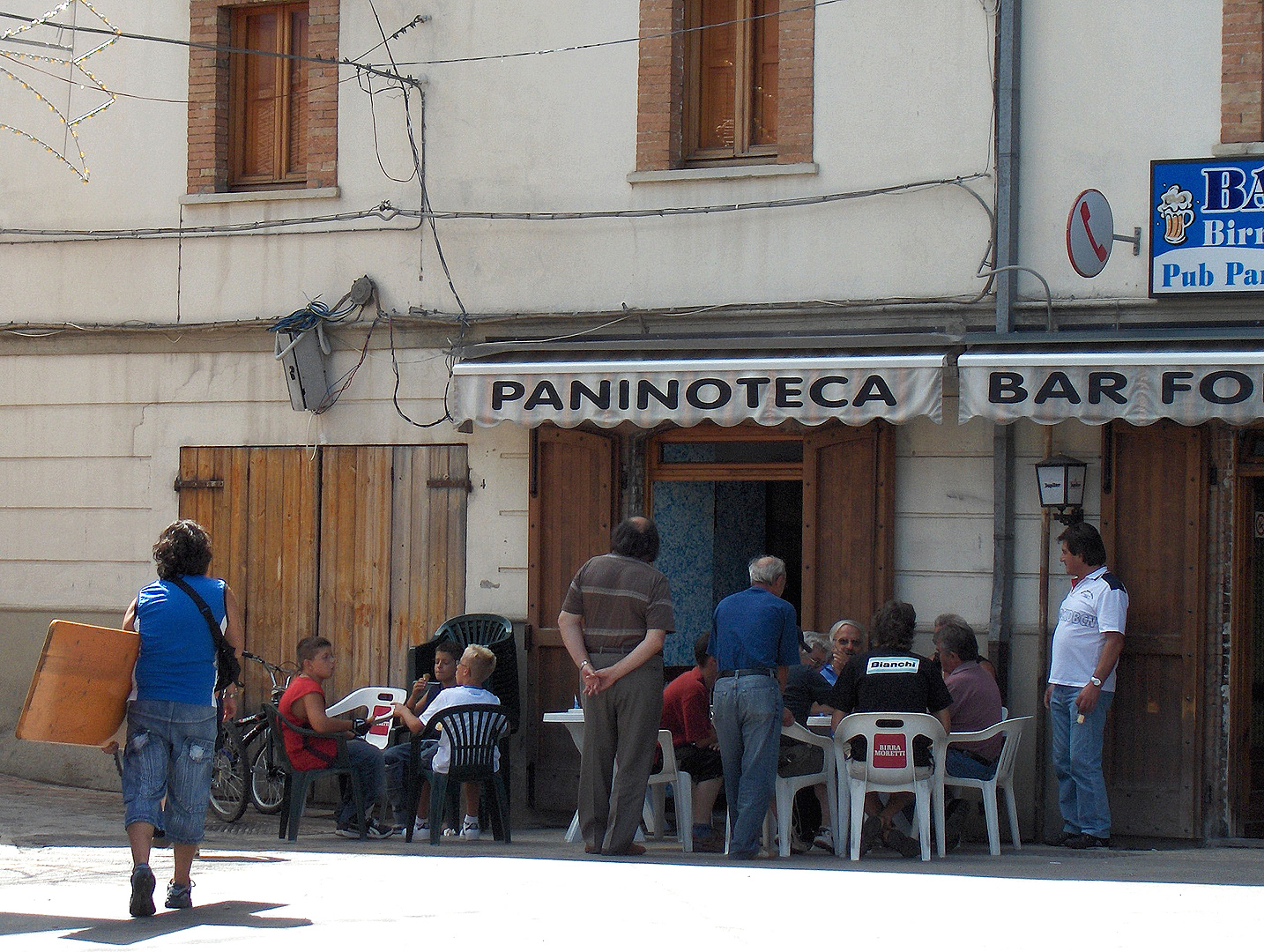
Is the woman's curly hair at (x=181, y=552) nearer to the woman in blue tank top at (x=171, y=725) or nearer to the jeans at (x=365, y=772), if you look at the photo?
the woman in blue tank top at (x=171, y=725)

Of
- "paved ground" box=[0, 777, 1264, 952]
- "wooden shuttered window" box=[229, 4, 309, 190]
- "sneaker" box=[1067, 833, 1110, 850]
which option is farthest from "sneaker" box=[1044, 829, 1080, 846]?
"wooden shuttered window" box=[229, 4, 309, 190]

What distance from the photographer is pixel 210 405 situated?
12203mm

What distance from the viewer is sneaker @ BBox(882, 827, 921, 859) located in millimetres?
8828

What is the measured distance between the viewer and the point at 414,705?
34.1 ft

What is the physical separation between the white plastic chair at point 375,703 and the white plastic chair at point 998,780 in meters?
3.76

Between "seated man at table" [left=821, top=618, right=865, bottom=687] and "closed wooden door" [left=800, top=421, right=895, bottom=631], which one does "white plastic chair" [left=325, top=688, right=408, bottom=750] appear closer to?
"closed wooden door" [left=800, top=421, right=895, bottom=631]

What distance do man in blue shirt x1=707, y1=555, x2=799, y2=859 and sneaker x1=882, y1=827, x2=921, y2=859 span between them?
0.72 meters

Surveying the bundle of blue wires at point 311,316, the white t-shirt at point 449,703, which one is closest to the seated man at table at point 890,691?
the white t-shirt at point 449,703

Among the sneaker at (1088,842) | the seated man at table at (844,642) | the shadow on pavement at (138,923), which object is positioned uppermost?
the seated man at table at (844,642)

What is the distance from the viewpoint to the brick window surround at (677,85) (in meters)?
10.9

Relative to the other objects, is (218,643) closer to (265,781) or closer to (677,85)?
(265,781)

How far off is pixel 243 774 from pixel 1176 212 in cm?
690

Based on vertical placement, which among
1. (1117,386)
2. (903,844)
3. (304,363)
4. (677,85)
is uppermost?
(677,85)

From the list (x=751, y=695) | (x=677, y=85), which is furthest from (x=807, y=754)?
(x=677, y=85)
